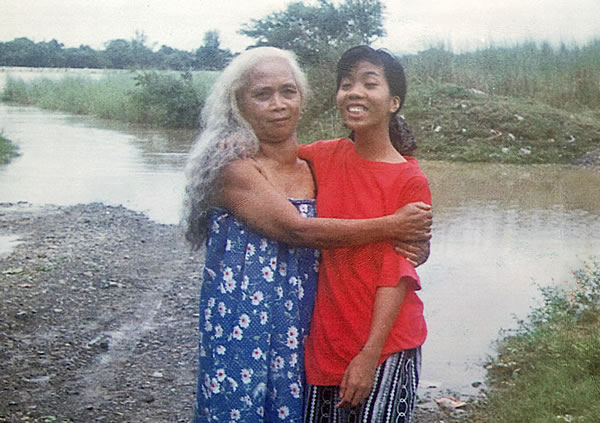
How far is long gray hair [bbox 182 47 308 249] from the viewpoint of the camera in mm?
1964

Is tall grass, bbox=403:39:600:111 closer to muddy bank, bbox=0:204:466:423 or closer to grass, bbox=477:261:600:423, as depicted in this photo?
grass, bbox=477:261:600:423

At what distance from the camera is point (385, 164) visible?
1930 millimetres

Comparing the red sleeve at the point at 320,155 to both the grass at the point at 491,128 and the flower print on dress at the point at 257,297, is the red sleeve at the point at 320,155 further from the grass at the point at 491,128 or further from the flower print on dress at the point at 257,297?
the grass at the point at 491,128

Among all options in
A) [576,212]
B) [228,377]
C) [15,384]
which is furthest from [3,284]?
[576,212]

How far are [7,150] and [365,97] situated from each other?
738 cm

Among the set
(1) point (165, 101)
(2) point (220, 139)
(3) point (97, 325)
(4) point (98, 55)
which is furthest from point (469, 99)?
(2) point (220, 139)

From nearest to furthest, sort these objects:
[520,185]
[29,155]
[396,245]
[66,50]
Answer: [396,245], [66,50], [520,185], [29,155]

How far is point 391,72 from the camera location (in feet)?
6.36

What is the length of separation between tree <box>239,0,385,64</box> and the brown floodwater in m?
1.19

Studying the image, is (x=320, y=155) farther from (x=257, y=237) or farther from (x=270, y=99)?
(x=257, y=237)

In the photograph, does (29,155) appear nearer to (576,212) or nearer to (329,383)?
(576,212)

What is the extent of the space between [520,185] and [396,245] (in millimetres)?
6418

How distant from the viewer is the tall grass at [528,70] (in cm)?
607

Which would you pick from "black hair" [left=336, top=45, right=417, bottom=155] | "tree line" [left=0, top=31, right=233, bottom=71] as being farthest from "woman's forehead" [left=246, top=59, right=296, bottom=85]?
"tree line" [left=0, top=31, right=233, bottom=71]
